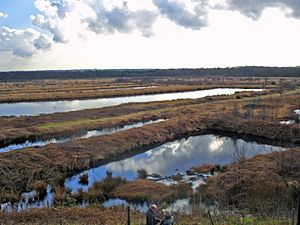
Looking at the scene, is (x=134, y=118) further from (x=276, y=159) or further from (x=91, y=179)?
(x=276, y=159)

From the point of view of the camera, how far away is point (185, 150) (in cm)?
3475

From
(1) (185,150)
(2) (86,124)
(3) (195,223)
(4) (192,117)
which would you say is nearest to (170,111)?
(4) (192,117)

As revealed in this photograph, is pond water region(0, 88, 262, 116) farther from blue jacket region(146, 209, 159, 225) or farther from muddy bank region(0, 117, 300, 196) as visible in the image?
blue jacket region(146, 209, 159, 225)

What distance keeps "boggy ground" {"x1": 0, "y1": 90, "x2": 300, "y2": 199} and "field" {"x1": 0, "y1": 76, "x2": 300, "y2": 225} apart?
0.22 feet

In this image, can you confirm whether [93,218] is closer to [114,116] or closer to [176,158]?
[176,158]

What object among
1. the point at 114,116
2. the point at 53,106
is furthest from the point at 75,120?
the point at 53,106

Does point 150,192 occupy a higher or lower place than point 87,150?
lower

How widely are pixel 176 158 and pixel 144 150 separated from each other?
3.76 m

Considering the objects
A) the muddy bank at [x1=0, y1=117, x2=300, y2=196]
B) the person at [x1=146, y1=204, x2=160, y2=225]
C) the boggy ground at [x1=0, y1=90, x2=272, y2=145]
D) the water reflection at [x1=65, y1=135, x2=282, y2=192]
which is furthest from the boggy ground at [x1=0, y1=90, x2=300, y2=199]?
the person at [x1=146, y1=204, x2=160, y2=225]

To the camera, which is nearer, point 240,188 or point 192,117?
point 240,188

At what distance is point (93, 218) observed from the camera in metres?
16.2

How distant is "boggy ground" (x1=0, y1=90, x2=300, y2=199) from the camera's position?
25703 millimetres

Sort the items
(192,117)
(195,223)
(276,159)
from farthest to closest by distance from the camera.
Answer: (192,117) → (276,159) → (195,223)

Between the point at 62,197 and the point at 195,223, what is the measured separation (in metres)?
10.3
